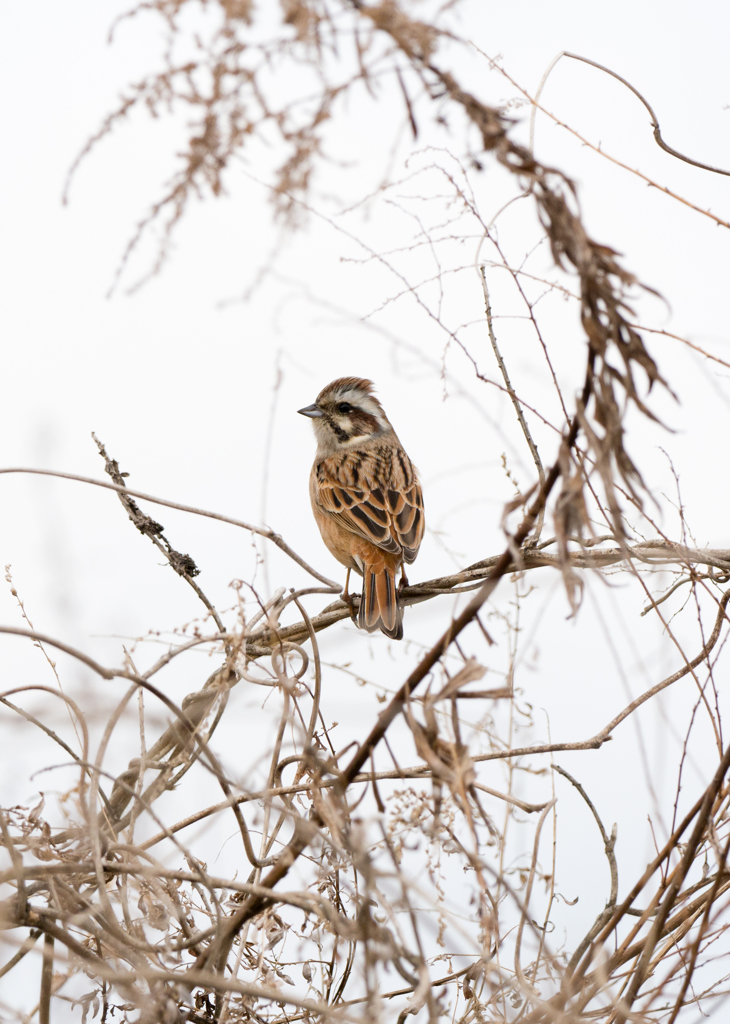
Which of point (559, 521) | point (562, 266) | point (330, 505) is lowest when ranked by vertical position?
point (559, 521)

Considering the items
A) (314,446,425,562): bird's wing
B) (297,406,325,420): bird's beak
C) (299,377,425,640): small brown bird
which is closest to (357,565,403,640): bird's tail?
(299,377,425,640): small brown bird

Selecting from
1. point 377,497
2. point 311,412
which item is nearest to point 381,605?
point 377,497

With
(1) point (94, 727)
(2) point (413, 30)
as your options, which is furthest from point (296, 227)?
(1) point (94, 727)

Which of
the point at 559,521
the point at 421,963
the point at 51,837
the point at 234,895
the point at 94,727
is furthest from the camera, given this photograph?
the point at 234,895

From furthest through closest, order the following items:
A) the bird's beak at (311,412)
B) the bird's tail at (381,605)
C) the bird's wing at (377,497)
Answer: the bird's beak at (311,412) → the bird's wing at (377,497) → the bird's tail at (381,605)

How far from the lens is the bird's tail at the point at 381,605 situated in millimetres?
4734

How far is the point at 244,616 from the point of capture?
2.50 m

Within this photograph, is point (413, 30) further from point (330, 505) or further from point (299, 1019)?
point (330, 505)

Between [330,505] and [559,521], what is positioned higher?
[330,505]

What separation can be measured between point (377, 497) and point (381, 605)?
90 cm

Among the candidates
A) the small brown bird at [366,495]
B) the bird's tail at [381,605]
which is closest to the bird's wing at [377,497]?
the small brown bird at [366,495]

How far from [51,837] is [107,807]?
15 cm

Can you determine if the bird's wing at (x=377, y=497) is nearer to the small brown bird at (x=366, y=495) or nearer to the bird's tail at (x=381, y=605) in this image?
the small brown bird at (x=366, y=495)

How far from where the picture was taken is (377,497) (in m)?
5.58
